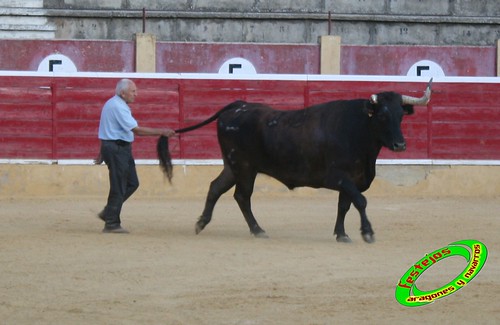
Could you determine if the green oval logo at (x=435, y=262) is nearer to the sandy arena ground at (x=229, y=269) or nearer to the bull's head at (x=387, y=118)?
the sandy arena ground at (x=229, y=269)

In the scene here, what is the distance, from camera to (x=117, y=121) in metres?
11.9

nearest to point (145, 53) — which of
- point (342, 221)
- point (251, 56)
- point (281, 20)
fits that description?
point (251, 56)

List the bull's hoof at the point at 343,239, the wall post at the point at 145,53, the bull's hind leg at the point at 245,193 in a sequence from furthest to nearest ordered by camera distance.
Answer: the wall post at the point at 145,53
the bull's hind leg at the point at 245,193
the bull's hoof at the point at 343,239

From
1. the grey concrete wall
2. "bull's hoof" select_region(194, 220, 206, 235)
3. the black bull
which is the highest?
the grey concrete wall

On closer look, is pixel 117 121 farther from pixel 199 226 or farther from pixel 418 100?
pixel 418 100

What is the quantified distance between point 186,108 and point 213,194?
5371mm

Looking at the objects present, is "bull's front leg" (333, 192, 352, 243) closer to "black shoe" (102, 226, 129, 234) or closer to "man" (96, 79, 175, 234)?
"man" (96, 79, 175, 234)

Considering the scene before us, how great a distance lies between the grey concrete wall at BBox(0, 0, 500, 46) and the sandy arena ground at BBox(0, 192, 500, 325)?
8.81 m

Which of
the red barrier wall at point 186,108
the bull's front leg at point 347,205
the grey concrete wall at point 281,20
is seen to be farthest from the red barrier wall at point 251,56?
the bull's front leg at point 347,205

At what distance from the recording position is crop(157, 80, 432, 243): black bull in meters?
11.7

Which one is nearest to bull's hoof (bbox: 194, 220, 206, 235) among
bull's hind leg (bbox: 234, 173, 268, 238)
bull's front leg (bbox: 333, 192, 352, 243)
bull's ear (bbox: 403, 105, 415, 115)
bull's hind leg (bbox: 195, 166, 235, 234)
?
bull's hind leg (bbox: 195, 166, 235, 234)

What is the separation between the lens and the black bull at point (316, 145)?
1168 centimetres

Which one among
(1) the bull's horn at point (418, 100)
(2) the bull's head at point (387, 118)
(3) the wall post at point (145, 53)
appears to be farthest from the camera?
(3) the wall post at point (145, 53)

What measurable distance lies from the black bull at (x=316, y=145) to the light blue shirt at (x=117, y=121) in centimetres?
85
